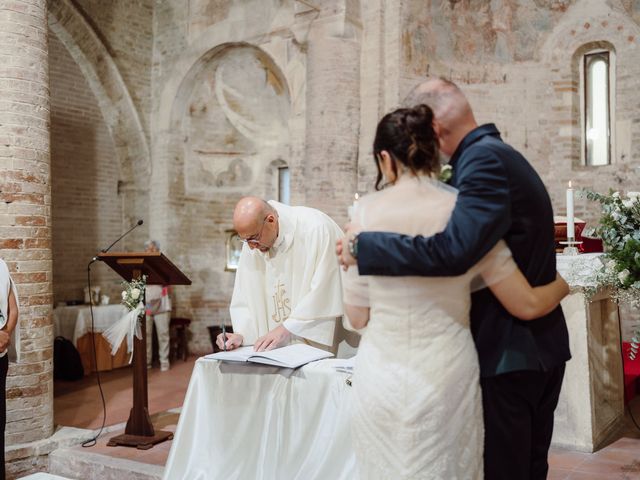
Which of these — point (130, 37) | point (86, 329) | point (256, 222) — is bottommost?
point (86, 329)

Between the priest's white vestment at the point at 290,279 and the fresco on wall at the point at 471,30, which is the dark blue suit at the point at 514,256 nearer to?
the priest's white vestment at the point at 290,279

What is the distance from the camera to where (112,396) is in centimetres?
808

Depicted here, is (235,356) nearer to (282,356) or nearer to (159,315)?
(282,356)

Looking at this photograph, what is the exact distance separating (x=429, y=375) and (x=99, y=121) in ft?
36.9

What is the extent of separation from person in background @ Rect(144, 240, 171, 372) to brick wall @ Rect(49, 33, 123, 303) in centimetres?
182

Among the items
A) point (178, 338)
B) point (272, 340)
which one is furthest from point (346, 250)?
point (178, 338)

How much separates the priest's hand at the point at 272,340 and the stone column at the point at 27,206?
306 cm

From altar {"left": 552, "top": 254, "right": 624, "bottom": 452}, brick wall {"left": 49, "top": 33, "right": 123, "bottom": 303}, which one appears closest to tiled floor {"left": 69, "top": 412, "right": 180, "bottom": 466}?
altar {"left": 552, "top": 254, "right": 624, "bottom": 452}

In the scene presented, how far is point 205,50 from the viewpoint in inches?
456

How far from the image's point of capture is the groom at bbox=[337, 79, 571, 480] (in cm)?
187

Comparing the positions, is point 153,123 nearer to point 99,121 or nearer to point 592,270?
point 99,121

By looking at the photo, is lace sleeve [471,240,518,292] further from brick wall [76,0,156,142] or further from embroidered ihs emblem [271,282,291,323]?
brick wall [76,0,156,142]

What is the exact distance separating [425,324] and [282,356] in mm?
1553

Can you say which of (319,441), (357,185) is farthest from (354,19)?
(319,441)
